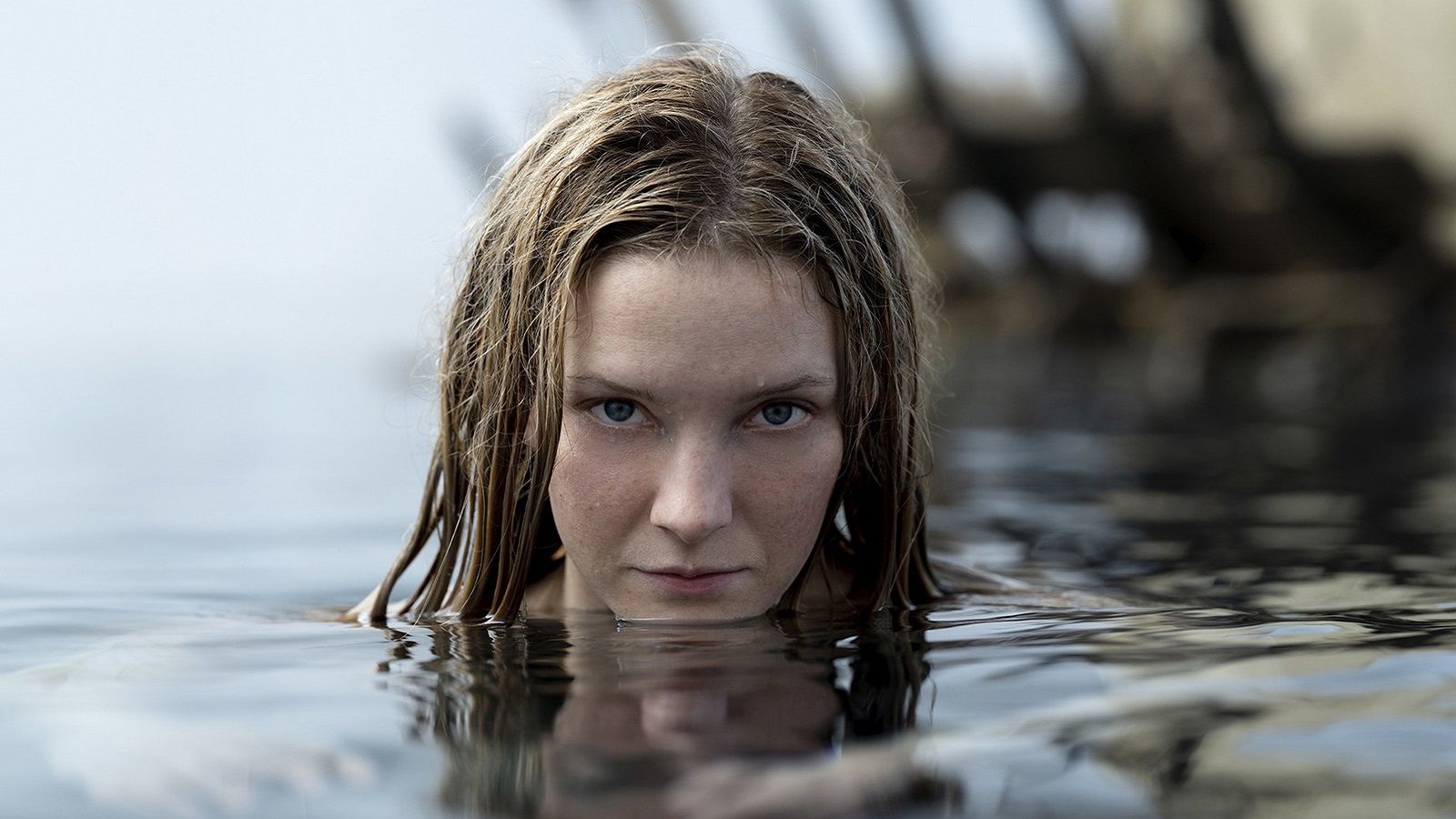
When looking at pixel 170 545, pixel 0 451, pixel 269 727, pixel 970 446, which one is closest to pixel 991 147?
pixel 970 446

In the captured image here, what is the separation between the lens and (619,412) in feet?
6.79

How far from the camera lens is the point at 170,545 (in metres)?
3.89

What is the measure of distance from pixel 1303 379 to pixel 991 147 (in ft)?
9.73

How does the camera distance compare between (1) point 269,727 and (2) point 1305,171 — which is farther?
(2) point 1305,171

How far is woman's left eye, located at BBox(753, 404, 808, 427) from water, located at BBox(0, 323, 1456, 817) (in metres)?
0.30

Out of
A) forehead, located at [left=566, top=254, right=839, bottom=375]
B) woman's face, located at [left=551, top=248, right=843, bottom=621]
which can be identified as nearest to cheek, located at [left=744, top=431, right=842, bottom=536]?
woman's face, located at [left=551, top=248, right=843, bottom=621]

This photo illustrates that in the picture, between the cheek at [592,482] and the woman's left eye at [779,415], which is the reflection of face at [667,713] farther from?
the woman's left eye at [779,415]

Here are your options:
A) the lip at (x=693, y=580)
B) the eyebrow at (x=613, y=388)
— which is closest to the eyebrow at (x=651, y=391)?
the eyebrow at (x=613, y=388)

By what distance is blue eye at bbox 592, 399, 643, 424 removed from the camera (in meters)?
2.06

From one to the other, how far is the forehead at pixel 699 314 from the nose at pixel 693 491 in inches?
4.9

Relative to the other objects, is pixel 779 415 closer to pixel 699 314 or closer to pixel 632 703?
pixel 699 314

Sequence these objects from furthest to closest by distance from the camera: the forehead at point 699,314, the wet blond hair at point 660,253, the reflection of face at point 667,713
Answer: the wet blond hair at point 660,253, the forehead at point 699,314, the reflection of face at point 667,713

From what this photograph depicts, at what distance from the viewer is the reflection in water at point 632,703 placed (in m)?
1.37

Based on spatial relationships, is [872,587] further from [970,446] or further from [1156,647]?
[970,446]
